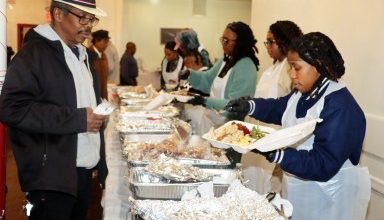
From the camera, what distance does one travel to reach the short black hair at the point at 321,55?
4.40 ft

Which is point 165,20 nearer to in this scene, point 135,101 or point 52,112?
point 135,101

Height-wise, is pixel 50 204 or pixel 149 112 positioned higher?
pixel 149 112

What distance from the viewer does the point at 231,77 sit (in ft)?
7.87

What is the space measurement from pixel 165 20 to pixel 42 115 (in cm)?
704

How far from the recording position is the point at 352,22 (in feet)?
6.26

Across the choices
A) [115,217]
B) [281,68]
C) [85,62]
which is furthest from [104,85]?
[115,217]

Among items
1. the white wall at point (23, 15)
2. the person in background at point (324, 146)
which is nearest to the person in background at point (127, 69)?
the white wall at point (23, 15)

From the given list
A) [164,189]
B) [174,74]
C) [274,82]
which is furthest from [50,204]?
[174,74]

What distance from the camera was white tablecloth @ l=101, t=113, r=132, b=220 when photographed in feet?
4.29

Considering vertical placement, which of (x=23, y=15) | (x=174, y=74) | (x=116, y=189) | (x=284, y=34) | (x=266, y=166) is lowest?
(x=266, y=166)

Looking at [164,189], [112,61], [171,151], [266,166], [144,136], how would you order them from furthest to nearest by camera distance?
[112,61] < [266,166] < [144,136] < [171,151] < [164,189]

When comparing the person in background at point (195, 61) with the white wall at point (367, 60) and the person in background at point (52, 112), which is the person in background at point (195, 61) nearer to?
the white wall at point (367, 60)

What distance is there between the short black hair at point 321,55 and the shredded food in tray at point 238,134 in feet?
1.14

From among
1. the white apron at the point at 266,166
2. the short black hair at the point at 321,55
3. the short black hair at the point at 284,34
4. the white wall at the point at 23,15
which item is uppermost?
the white wall at the point at 23,15
